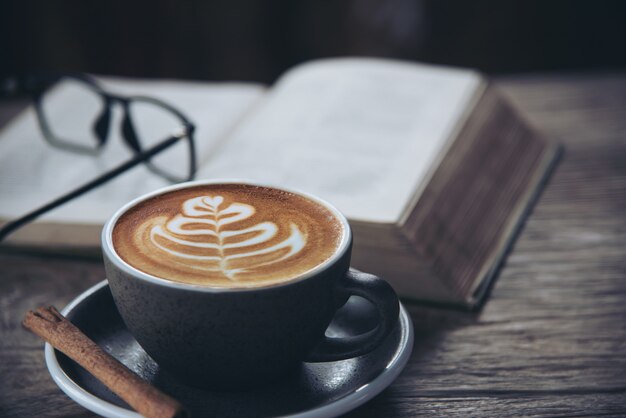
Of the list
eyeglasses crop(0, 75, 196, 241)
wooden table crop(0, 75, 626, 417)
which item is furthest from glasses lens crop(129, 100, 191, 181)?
wooden table crop(0, 75, 626, 417)

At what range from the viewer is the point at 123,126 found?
932mm

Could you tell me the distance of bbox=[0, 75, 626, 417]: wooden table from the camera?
54cm

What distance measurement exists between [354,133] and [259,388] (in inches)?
17.3

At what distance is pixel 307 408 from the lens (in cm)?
47

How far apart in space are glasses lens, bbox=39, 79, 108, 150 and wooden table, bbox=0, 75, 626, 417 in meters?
0.26

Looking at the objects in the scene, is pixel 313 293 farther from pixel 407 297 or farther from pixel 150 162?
pixel 150 162

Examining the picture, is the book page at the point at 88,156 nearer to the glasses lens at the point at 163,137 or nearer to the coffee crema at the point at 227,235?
the glasses lens at the point at 163,137

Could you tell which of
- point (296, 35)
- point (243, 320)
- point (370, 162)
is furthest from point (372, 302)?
point (296, 35)

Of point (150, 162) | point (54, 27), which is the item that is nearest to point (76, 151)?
point (150, 162)

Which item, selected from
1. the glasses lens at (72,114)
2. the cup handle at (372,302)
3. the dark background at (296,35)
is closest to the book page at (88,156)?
the glasses lens at (72,114)

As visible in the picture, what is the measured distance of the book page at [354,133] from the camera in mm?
745

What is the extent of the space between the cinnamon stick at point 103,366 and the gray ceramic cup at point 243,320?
0.03 metres

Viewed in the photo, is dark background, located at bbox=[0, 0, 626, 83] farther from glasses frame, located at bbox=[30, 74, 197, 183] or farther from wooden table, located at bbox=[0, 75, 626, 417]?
wooden table, located at bbox=[0, 75, 626, 417]

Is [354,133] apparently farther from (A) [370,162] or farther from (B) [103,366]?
(B) [103,366]
